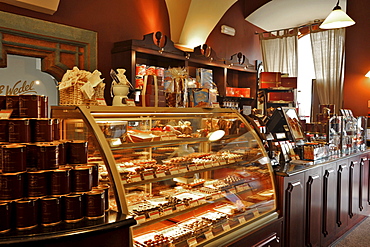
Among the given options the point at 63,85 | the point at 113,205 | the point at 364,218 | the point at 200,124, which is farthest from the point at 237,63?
the point at 113,205

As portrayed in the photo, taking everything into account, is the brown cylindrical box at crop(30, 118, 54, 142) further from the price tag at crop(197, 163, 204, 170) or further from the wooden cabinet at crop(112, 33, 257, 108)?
the wooden cabinet at crop(112, 33, 257, 108)

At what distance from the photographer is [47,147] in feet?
5.43

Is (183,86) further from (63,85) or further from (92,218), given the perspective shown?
(92,218)

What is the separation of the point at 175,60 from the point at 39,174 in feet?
9.71

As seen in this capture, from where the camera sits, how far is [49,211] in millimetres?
1597

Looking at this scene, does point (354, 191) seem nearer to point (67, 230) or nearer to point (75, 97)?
point (75, 97)

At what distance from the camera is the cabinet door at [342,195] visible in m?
4.09

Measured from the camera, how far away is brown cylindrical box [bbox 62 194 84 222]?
5.40ft

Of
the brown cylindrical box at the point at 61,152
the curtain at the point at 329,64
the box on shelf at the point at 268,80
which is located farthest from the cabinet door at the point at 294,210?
the curtain at the point at 329,64

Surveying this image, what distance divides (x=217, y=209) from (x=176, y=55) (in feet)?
7.06

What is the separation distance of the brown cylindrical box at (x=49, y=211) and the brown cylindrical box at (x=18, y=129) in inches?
13.6

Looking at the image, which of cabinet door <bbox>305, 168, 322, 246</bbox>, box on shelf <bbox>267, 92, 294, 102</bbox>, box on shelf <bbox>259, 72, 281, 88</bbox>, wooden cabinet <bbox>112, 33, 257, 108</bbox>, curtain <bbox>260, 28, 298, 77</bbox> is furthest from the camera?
curtain <bbox>260, 28, 298, 77</bbox>

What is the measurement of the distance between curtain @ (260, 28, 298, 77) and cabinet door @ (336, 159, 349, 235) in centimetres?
320

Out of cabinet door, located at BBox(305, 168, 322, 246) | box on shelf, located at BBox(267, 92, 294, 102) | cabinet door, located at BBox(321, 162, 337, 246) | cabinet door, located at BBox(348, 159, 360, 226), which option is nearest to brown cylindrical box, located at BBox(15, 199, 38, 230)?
cabinet door, located at BBox(305, 168, 322, 246)
